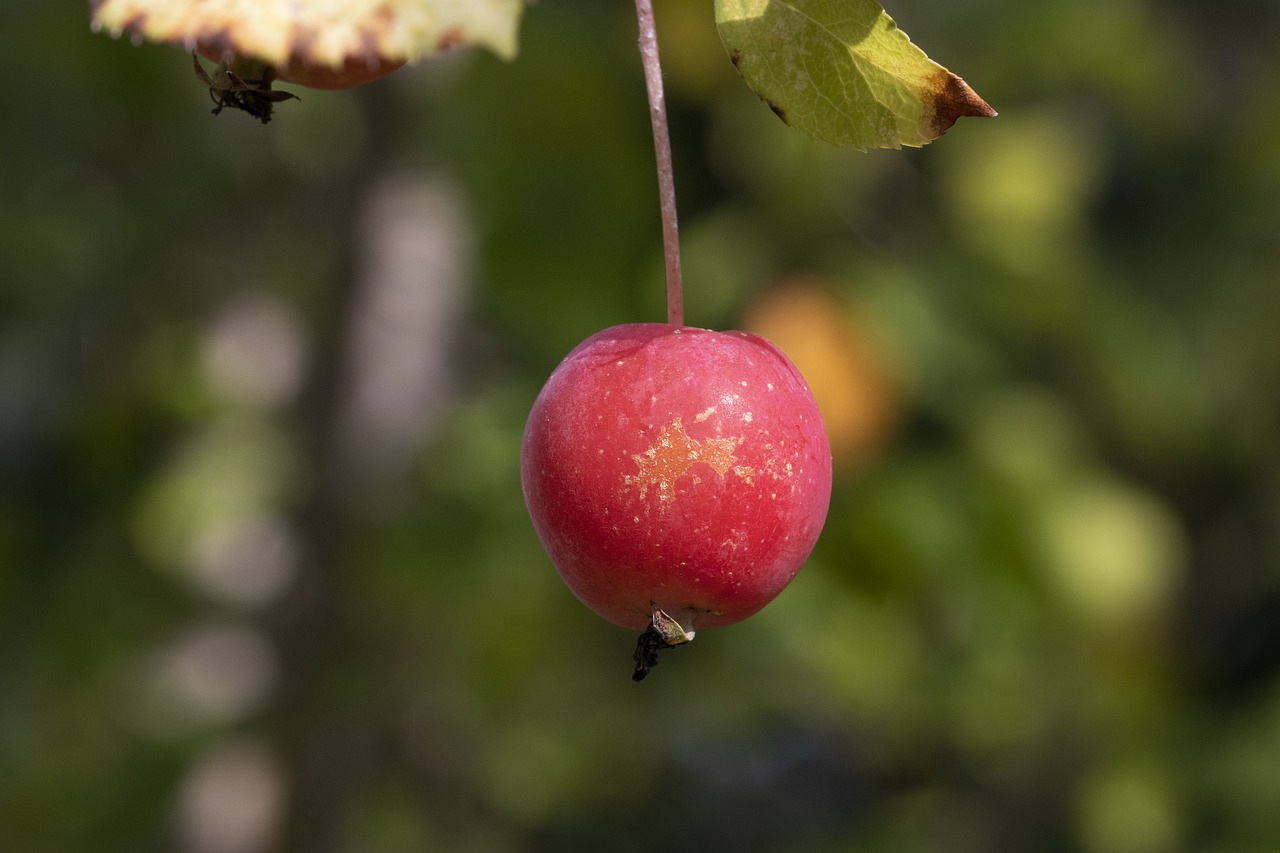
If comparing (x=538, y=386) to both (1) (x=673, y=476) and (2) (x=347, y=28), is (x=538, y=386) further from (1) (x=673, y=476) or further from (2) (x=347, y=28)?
(2) (x=347, y=28)

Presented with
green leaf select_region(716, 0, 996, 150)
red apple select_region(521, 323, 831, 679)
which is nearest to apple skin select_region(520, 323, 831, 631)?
red apple select_region(521, 323, 831, 679)

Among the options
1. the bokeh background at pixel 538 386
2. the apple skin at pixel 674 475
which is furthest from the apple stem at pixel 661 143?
the bokeh background at pixel 538 386

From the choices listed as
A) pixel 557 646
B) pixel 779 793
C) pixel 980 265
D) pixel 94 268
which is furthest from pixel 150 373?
pixel 779 793

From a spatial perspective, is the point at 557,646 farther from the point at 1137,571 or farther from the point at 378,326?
the point at 1137,571

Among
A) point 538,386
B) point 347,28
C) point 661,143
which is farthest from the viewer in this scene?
point 538,386

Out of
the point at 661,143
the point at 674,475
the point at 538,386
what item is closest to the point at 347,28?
the point at 661,143

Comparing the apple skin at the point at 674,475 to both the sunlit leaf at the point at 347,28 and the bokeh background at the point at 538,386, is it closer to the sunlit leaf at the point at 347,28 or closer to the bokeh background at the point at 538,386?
the sunlit leaf at the point at 347,28

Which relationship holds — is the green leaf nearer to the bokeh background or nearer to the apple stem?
the apple stem
